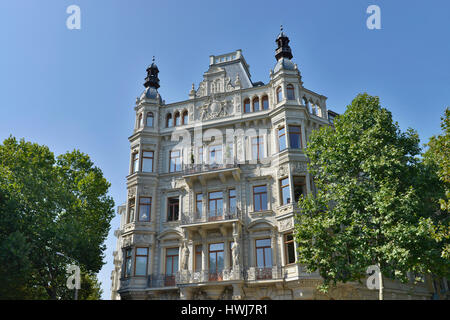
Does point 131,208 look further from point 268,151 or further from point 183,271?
point 268,151

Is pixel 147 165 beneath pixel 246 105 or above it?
beneath

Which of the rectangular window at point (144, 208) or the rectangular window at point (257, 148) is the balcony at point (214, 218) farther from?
the rectangular window at point (257, 148)

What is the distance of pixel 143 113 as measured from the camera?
107ft

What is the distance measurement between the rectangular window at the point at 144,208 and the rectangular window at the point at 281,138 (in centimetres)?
1084

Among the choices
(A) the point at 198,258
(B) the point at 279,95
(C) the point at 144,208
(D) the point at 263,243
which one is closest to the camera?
(D) the point at 263,243

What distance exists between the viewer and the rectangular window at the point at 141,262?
1087 inches

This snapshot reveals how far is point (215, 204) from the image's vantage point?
28.5m

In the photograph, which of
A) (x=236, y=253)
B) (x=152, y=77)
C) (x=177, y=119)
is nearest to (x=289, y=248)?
(x=236, y=253)

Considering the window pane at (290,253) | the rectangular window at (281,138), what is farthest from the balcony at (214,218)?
the rectangular window at (281,138)

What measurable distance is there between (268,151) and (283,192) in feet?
12.0

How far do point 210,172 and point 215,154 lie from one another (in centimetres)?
238

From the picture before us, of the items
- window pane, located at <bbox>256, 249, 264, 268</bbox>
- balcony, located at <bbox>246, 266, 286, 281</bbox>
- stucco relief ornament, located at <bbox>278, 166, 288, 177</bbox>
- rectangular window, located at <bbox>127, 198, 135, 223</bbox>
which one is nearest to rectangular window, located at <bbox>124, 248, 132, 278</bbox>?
rectangular window, located at <bbox>127, 198, 135, 223</bbox>

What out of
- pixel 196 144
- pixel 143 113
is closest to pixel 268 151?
pixel 196 144

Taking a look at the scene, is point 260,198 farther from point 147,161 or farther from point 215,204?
point 147,161
